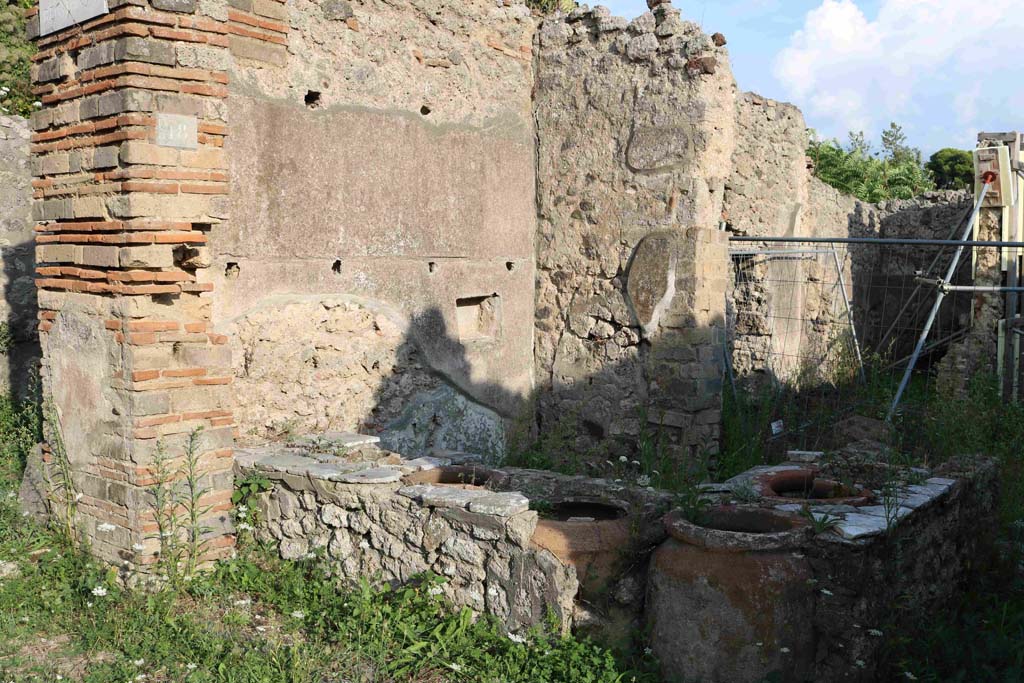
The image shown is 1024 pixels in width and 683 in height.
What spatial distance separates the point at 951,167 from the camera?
22.6m

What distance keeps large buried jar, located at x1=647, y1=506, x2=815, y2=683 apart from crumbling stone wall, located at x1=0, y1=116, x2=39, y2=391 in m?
5.88

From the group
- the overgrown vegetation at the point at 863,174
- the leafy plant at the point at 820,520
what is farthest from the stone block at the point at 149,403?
the overgrown vegetation at the point at 863,174

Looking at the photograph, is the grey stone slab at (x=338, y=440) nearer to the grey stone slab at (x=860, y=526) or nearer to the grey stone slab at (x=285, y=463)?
the grey stone slab at (x=285, y=463)

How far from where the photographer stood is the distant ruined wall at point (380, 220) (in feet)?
18.9

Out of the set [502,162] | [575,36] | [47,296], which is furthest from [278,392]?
[575,36]

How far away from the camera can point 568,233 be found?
304 inches

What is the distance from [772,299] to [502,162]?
12.6ft

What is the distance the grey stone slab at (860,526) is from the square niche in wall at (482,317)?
4013mm

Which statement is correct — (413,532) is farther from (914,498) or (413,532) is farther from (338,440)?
(914,498)

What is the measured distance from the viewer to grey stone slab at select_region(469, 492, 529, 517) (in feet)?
13.5

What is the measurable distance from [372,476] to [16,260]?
491 centimetres

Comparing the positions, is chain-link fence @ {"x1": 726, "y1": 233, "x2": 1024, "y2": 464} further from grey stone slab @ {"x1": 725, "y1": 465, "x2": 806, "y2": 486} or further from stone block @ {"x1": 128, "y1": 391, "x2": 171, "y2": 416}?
stone block @ {"x1": 128, "y1": 391, "x2": 171, "y2": 416}

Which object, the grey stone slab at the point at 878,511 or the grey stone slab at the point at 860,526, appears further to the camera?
the grey stone slab at the point at 878,511

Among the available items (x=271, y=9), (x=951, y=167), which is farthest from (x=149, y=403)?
(x=951, y=167)
